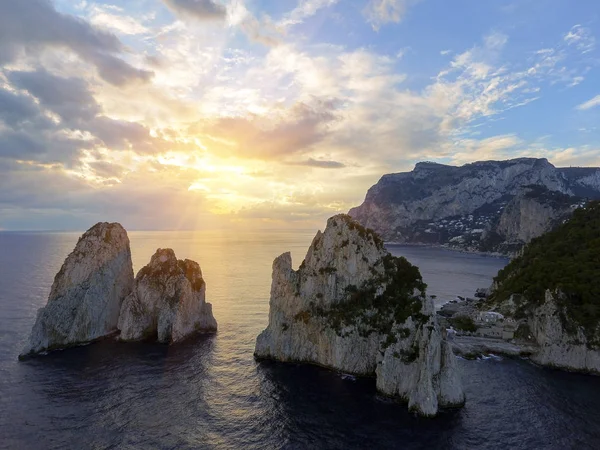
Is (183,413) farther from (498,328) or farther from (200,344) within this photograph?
(498,328)

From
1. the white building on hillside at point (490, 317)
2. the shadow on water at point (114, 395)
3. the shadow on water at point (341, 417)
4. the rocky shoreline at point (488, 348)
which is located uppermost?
the white building on hillside at point (490, 317)

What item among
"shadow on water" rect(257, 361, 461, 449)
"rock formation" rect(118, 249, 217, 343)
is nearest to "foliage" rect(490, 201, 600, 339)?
"shadow on water" rect(257, 361, 461, 449)

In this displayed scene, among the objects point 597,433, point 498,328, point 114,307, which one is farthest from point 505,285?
point 114,307

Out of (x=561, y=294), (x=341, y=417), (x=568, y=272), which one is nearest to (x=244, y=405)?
(x=341, y=417)

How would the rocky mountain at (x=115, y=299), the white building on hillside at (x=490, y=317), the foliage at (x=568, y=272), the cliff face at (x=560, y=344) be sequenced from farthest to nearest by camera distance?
the white building on hillside at (x=490, y=317), the rocky mountain at (x=115, y=299), the foliage at (x=568, y=272), the cliff face at (x=560, y=344)

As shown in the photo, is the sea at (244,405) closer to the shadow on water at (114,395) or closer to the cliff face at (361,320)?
the shadow on water at (114,395)

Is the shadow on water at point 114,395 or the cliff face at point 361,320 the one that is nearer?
the shadow on water at point 114,395

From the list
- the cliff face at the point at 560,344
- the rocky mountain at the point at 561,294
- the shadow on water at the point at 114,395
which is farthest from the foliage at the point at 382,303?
the rocky mountain at the point at 561,294
